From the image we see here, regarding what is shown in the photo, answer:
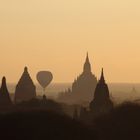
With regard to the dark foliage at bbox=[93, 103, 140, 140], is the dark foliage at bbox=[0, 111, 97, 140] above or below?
above

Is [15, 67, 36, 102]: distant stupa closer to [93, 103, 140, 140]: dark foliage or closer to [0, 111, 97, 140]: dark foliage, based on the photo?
[93, 103, 140, 140]: dark foliage

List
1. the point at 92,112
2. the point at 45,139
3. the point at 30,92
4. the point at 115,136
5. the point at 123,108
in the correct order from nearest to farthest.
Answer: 1. the point at 45,139
2. the point at 115,136
3. the point at 123,108
4. the point at 92,112
5. the point at 30,92

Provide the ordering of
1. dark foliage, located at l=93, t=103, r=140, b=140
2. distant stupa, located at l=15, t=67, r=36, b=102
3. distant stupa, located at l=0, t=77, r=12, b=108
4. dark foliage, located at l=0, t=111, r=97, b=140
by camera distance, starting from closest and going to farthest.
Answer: dark foliage, located at l=0, t=111, r=97, b=140 < dark foliage, located at l=93, t=103, r=140, b=140 < distant stupa, located at l=0, t=77, r=12, b=108 < distant stupa, located at l=15, t=67, r=36, b=102

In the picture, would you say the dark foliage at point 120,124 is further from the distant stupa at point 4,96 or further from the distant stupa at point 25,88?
the distant stupa at point 25,88

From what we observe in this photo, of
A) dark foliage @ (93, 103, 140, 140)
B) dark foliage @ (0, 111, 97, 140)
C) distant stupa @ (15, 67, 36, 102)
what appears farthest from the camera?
distant stupa @ (15, 67, 36, 102)

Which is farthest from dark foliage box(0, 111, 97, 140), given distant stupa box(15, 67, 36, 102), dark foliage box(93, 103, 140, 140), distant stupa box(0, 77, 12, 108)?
distant stupa box(15, 67, 36, 102)

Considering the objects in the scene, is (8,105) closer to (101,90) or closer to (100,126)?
(101,90)

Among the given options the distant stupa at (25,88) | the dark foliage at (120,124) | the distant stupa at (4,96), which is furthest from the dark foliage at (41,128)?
the distant stupa at (25,88)

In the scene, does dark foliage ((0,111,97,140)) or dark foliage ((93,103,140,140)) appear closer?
dark foliage ((0,111,97,140))

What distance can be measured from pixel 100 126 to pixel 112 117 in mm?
5387

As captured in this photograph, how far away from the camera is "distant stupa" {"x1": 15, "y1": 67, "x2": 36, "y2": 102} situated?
176 m

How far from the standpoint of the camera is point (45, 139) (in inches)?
3063

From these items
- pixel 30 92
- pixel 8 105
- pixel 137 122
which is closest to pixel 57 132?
pixel 137 122

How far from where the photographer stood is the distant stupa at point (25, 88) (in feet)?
577
